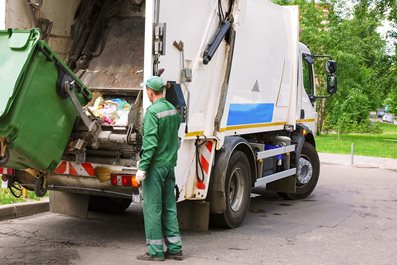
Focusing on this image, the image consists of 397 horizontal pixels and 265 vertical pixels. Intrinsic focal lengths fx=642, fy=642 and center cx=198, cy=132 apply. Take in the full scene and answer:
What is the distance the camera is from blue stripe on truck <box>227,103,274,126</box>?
301 inches

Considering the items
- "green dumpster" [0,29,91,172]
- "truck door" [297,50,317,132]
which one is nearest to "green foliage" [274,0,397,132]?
"truck door" [297,50,317,132]

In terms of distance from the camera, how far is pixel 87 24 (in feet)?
25.2

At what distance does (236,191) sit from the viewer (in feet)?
25.8

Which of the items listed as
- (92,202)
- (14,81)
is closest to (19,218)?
(92,202)

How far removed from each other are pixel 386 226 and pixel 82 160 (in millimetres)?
4240

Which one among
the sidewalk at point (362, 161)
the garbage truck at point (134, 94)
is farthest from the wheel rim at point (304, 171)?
the sidewalk at point (362, 161)

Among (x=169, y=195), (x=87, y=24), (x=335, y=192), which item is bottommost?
(x=335, y=192)

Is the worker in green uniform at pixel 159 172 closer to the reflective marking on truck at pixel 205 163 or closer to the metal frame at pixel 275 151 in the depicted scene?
the reflective marking on truck at pixel 205 163

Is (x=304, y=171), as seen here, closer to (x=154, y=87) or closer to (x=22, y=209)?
(x=22, y=209)

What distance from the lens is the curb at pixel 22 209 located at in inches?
304

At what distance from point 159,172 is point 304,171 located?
5124mm

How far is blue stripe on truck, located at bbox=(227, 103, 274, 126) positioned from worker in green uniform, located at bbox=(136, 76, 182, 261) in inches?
64.4

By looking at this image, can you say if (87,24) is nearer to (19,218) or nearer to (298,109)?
(19,218)

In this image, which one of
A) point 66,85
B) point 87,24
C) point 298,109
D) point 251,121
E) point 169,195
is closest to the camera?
point 66,85
